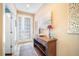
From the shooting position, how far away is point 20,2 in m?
1.76

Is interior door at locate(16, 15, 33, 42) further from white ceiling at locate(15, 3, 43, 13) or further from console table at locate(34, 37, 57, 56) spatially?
console table at locate(34, 37, 57, 56)

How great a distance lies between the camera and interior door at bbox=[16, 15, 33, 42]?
1.82m

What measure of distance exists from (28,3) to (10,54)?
91 cm

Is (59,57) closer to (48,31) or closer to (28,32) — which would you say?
(48,31)

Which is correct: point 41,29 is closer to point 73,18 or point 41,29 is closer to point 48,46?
point 48,46

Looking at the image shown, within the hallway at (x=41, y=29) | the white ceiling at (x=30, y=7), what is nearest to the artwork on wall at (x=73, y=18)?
the hallway at (x=41, y=29)

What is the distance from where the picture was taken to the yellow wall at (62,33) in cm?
173

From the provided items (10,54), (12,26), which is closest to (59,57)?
(10,54)

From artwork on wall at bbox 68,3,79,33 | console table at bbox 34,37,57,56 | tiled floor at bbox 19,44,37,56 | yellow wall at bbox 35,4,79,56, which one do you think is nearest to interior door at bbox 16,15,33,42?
tiled floor at bbox 19,44,37,56

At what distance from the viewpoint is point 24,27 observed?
6.07ft

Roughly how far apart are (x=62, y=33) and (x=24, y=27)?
2.17 feet

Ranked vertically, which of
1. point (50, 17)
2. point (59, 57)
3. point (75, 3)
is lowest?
point (59, 57)

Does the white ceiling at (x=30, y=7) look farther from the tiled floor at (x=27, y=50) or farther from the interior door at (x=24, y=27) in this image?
the tiled floor at (x=27, y=50)

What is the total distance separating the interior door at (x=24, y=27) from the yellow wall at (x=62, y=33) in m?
0.34
